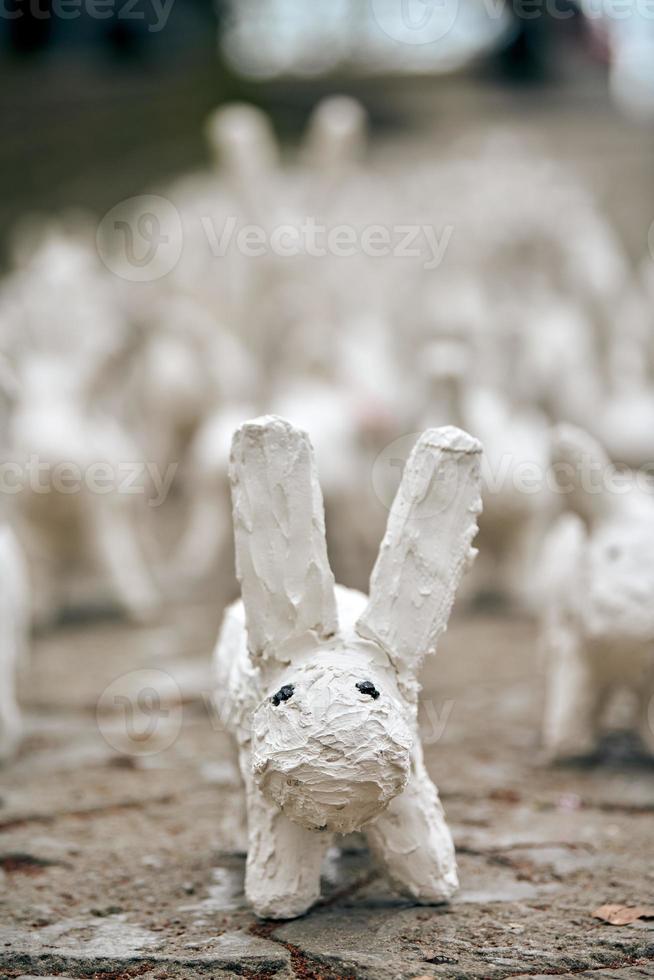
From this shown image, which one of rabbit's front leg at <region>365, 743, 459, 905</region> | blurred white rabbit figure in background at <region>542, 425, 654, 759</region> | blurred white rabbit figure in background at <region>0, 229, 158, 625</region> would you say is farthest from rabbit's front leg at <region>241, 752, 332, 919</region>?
blurred white rabbit figure in background at <region>0, 229, 158, 625</region>

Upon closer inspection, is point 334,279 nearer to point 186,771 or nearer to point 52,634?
point 52,634

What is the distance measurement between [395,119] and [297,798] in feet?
32.2

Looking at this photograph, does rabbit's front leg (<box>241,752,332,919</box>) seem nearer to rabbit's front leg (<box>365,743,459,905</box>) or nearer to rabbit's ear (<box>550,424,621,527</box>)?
rabbit's front leg (<box>365,743,459,905</box>)

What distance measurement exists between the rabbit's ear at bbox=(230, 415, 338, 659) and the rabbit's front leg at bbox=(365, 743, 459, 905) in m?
0.37

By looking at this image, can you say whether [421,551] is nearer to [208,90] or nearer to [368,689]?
[368,689]

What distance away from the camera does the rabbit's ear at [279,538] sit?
223 cm

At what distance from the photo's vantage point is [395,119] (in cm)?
1120

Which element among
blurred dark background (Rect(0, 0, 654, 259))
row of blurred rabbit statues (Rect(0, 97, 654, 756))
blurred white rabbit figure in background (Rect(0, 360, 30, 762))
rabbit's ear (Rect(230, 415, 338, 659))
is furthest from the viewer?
blurred dark background (Rect(0, 0, 654, 259))

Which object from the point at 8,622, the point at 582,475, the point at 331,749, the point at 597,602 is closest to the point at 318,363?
the point at 8,622

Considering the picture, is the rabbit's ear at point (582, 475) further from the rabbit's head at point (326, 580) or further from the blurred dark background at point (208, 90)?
the blurred dark background at point (208, 90)

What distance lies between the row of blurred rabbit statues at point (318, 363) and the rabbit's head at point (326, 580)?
1418mm

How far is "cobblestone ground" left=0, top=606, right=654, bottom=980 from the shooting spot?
2.16 meters

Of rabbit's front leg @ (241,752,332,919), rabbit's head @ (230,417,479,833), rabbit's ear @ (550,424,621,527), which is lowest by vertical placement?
rabbit's front leg @ (241,752,332,919)

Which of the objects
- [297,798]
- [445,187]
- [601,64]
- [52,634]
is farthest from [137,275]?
[601,64]
